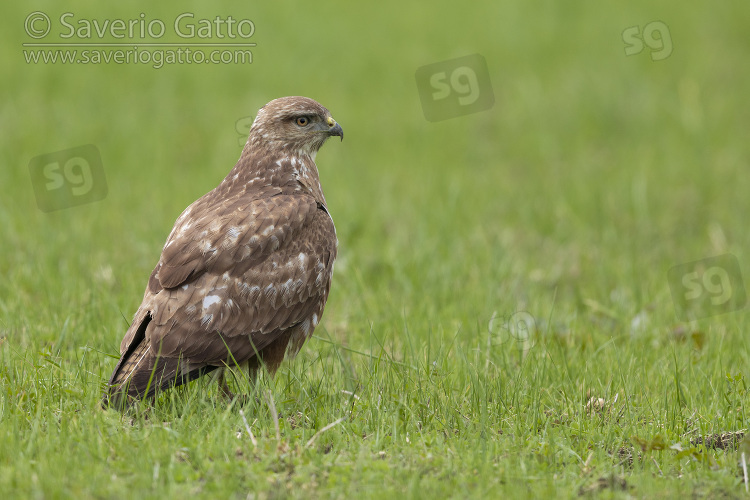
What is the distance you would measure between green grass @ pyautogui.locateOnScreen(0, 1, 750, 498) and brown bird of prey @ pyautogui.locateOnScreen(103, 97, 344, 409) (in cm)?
20

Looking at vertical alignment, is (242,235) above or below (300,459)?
above

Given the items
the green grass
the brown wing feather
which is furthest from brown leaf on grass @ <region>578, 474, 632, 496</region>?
the brown wing feather

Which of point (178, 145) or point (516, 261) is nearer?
point (516, 261)

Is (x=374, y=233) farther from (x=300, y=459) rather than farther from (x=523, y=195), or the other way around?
(x=300, y=459)

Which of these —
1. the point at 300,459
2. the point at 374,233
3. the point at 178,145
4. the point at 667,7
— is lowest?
the point at 300,459

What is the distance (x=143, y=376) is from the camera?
17.1ft

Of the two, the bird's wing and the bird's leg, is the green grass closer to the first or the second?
the bird's leg

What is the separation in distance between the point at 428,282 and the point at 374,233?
5.89 ft

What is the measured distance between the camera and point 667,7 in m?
17.7


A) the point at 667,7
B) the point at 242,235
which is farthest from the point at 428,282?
the point at 667,7

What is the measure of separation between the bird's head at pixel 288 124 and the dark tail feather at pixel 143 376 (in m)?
1.79

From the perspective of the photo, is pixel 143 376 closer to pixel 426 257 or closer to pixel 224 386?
pixel 224 386

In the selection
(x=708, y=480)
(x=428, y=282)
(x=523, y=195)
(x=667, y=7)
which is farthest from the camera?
(x=667, y=7)

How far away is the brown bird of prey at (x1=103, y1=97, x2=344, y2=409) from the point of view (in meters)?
5.36
